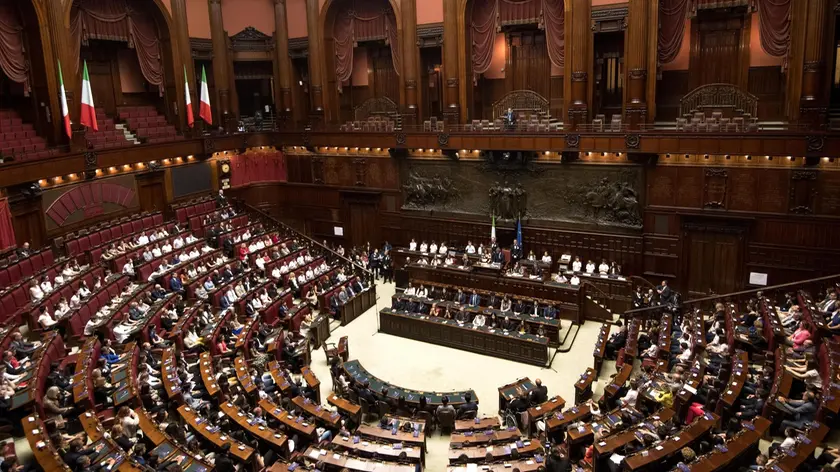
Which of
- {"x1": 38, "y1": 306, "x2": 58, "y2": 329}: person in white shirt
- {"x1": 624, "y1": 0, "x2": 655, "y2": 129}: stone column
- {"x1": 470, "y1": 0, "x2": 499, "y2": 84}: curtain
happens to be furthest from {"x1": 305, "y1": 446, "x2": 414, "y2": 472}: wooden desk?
{"x1": 470, "y1": 0, "x2": 499, "y2": 84}: curtain

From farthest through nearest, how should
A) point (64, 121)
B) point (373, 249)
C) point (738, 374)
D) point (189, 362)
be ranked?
point (373, 249) → point (64, 121) → point (189, 362) → point (738, 374)

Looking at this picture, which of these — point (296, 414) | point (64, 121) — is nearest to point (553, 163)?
point (296, 414)

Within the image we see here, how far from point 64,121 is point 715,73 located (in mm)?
20300

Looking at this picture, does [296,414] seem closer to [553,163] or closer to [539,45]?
[553,163]

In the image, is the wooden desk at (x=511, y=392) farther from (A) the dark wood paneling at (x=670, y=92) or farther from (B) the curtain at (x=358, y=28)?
(B) the curtain at (x=358, y=28)

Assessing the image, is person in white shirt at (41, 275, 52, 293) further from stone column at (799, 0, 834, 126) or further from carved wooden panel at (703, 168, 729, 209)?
stone column at (799, 0, 834, 126)

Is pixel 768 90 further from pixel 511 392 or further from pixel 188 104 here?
pixel 188 104

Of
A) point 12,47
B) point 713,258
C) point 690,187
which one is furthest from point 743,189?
point 12,47

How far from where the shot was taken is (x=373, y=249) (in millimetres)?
24234

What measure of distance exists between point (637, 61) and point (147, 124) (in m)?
17.6

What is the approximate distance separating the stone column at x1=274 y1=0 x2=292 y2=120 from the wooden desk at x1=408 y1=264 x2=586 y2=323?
957cm

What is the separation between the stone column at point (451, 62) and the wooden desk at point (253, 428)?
1324cm

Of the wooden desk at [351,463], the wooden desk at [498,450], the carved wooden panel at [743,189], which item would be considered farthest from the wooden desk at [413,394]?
the carved wooden panel at [743,189]

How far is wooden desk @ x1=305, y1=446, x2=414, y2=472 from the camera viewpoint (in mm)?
10125
